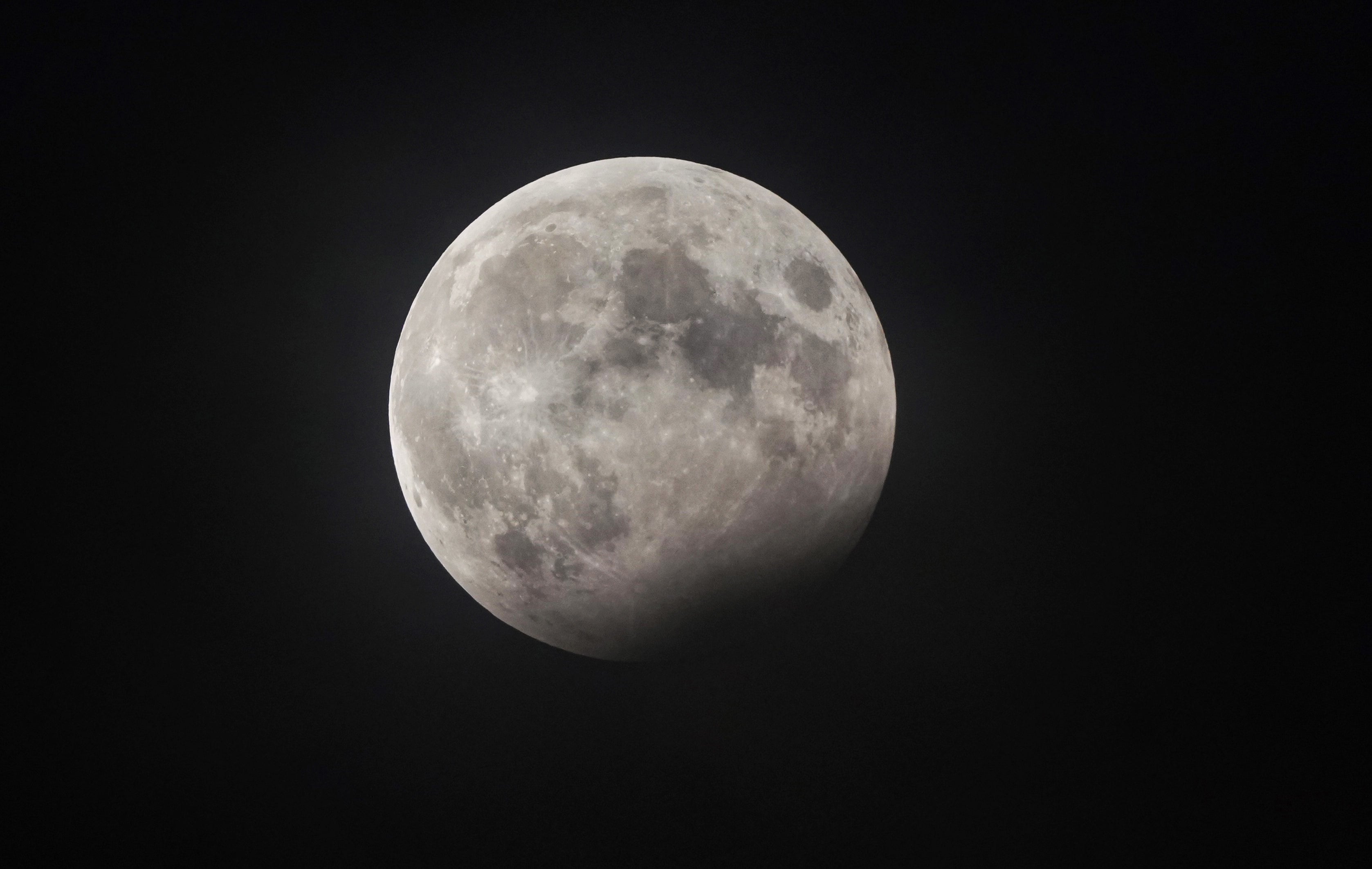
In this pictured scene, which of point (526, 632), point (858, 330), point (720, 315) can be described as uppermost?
point (858, 330)

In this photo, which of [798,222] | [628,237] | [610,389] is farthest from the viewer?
[798,222]

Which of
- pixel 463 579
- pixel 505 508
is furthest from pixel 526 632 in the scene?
pixel 505 508

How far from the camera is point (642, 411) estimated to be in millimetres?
2471

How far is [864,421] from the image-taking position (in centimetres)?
281

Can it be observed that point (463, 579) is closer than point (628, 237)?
No

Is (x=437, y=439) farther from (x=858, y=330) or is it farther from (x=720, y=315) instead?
(x=858, y=330)

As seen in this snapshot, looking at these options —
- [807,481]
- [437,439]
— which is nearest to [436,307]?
[437,439]

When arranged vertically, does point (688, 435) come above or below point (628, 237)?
below

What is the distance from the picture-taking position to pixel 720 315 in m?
2.55

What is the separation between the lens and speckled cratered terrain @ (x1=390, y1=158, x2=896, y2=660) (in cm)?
249

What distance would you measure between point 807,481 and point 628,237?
995mm

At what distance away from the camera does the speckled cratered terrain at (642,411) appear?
249 centimetres

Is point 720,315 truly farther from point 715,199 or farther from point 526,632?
point 526,632

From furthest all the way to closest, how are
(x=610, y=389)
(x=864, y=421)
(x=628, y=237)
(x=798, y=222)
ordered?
(x=798, y=222), (x=864, y=421), (x=628, y=237), (x=610, y=389)
